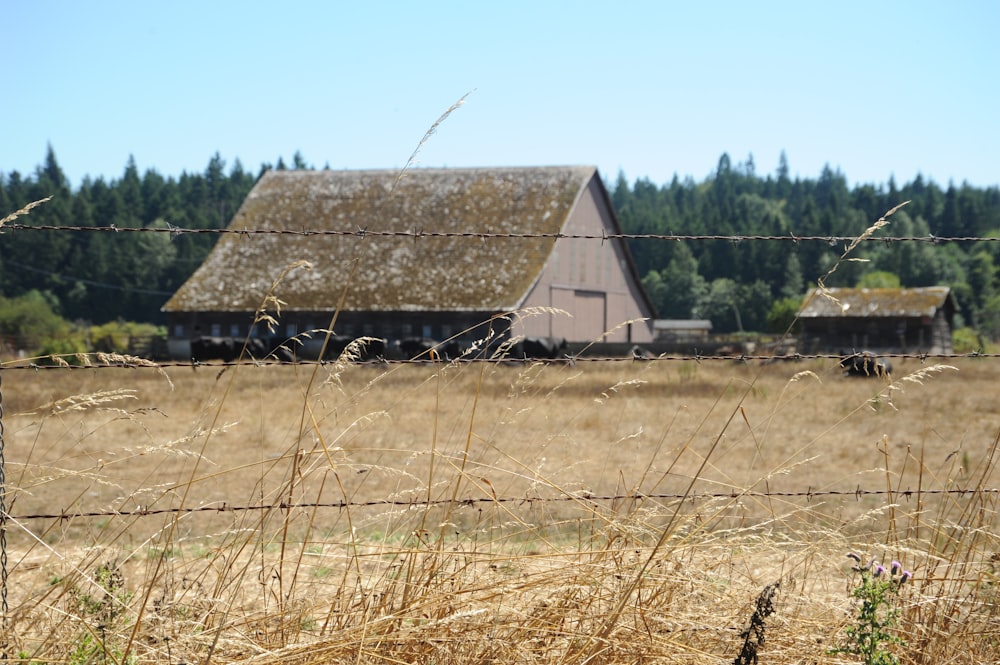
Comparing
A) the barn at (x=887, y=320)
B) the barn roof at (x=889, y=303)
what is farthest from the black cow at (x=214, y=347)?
the barn roof at (x=889, y=303)

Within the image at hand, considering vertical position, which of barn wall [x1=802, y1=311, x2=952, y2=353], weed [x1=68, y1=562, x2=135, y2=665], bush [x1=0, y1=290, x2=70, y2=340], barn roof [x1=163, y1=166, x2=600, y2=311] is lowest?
barn wall [x1=802, y1=311, x2=952, y2=353]

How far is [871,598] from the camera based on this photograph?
2.56 m

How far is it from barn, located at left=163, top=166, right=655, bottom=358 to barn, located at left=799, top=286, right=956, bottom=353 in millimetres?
11893

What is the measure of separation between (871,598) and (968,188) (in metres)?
164

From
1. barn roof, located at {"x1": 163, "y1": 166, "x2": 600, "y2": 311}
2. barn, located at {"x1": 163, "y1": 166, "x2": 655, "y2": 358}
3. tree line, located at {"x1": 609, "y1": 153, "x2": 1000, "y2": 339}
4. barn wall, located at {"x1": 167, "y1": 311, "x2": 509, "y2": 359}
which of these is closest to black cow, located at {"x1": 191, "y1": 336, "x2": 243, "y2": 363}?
barn wall, located at {"x1": 167, "y1": 311, "x2": 509, "y2": 359}

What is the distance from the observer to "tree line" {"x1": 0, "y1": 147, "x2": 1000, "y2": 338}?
91.7 metres

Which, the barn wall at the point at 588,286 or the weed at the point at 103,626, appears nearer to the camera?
the weed at the point at 103,626

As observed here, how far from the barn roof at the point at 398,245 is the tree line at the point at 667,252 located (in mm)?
25305

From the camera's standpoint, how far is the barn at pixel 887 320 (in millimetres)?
46019

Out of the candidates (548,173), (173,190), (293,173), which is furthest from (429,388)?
(173,190)

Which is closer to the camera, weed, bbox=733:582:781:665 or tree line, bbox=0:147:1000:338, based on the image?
weed, bbox=733:582:781:665

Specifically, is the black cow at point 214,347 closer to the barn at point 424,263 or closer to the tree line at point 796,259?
the barn at point 424,263

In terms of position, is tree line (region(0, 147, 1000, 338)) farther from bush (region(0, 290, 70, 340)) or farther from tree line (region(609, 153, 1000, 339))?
bush (region(0, 290, 70, 340))

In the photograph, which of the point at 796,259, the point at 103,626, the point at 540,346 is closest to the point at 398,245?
the point at 540,346
